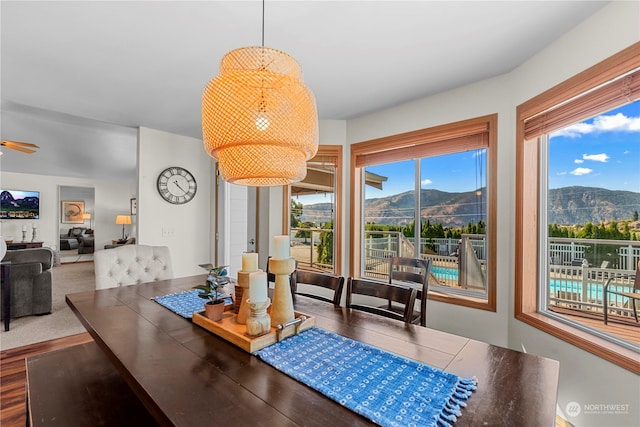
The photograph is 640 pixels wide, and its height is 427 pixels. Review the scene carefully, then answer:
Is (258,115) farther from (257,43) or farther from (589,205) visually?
(589,205)

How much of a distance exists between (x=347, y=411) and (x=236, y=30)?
2100mm

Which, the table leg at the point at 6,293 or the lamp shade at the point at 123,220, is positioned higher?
the lamp shade at the point at 123,220

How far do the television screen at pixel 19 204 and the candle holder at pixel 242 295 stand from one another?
8952 millimetres

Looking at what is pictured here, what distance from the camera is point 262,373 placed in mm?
1023

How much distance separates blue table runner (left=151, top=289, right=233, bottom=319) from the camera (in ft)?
5.43

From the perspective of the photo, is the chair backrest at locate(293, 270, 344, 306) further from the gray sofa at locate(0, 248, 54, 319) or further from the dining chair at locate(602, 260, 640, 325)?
the gray sofa at locate(0, 248, 54, 319)

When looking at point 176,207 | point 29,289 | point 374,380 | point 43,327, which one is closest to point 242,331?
point 374,380

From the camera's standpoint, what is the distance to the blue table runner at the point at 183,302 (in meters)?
1.65

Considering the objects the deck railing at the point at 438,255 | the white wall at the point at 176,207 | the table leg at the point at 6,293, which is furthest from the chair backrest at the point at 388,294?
the table leg at the point at 6,293

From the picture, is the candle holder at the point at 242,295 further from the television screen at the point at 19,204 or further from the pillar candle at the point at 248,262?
the television screen at the point at 19,204

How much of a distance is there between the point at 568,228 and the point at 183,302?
2634mm

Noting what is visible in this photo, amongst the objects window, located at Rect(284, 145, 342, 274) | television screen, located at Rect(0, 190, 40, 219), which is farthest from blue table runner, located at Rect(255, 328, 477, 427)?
television screen, located at Rect(0, 190, 40, 219)

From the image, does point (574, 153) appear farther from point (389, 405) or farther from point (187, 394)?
point (187, 394)

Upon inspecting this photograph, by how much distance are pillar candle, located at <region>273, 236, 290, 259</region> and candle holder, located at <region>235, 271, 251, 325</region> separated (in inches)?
8.7
